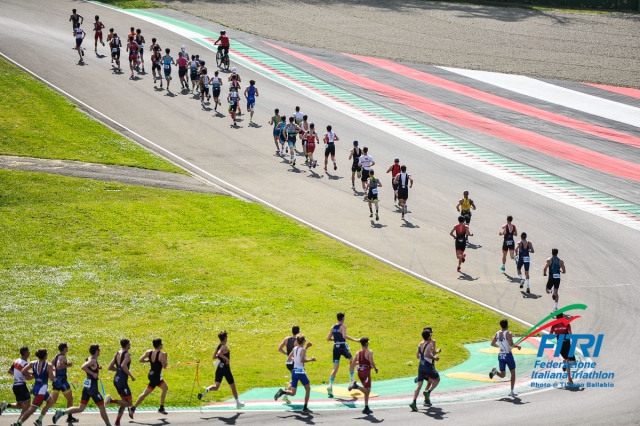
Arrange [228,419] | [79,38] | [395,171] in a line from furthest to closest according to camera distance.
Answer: [79,38]
[395,171]
[228,419]

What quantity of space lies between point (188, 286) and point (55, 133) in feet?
58.5

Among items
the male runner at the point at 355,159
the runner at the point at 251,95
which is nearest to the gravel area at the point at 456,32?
the runner at the point at 251,95

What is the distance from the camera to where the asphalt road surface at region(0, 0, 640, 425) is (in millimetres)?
17797

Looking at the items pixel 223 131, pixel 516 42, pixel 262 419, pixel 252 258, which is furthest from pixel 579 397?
pixel 516 42

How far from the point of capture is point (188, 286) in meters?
26.8

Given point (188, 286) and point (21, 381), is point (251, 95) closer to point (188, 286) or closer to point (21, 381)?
point (188, 286)

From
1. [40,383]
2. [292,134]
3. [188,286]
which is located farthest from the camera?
[292,134]

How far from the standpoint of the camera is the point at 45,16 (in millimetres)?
58969

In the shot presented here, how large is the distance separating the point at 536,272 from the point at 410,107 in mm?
20752

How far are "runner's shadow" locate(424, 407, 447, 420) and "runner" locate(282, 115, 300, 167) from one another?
2129 centimetres

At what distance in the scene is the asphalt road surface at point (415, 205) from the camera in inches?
701

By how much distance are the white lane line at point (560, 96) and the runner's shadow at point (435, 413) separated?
31.6 m

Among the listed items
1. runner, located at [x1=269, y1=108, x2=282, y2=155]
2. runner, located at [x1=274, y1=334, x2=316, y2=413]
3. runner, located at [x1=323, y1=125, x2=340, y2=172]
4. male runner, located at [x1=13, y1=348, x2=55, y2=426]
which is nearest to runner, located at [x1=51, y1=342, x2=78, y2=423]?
male runner, located at [x1=13, y1=348, x2=55, y2=426]

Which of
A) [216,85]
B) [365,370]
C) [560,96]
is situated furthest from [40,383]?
[560,96]
